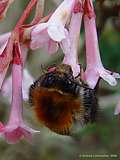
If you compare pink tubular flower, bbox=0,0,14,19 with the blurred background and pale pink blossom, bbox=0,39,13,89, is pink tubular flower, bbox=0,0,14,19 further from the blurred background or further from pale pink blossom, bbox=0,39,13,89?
the blurred background

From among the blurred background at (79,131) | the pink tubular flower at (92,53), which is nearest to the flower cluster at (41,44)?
the pink tubular flower at (92,53)

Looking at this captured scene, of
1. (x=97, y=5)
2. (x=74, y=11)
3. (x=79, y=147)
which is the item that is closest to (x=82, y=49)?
(x=79, y=147)

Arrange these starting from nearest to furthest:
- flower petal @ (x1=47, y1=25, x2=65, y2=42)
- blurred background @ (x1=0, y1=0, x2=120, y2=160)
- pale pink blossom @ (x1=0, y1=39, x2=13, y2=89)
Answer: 1. flower petal @ (x1=47, y1=25, x2=65, y2=42)
2. pale pink blossom @ (x1=0, y1=39, x2=13, y2=89)
3. blurred background @ (x1=0, y1=0, x2=120, y2=160)

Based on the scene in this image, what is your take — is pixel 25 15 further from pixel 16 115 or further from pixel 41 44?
pixel 16 115

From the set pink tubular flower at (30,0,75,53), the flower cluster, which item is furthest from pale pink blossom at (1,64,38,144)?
pink tubular flower at (30,0,75,53)

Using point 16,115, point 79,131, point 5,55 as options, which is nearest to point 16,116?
point 16,115

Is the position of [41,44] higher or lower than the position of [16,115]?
higher

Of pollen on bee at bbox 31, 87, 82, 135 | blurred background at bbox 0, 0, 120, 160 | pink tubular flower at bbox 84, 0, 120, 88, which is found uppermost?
pink tubular flower at bbox 84, 0, 120, 88
